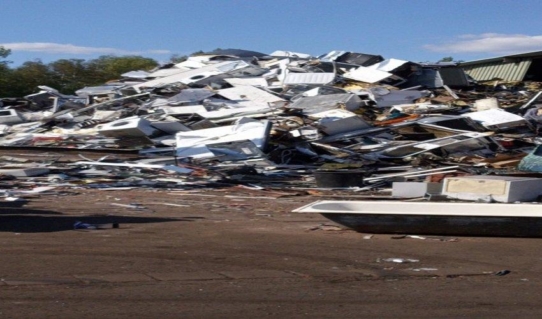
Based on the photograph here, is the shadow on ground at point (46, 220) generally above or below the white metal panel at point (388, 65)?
below

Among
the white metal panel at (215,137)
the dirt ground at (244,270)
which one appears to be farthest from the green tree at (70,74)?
the dirt ground at (244,270)

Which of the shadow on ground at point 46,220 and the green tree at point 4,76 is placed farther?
the green tree at point 4,76

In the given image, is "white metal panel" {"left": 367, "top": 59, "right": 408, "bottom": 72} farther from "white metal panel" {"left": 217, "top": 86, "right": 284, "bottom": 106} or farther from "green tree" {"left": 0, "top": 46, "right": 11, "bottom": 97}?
"green tree" {"left": 0, "top": 46, "right": 11, "bottom": 97}

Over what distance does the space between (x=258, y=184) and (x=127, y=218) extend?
575 centimetres

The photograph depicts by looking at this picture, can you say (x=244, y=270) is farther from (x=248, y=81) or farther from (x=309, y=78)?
(x=309, y=78)

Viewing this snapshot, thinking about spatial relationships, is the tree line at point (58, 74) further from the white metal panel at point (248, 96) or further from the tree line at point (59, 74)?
the white metal panel at point (248, 96)

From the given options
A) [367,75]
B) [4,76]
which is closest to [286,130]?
[367,75]

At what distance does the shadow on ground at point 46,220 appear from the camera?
9.92m

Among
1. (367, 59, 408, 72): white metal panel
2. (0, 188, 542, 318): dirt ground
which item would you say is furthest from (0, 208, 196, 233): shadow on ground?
(367, 59, 408, 72): white metal panel

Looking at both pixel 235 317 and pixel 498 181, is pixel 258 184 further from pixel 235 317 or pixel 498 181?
pixel 235 317

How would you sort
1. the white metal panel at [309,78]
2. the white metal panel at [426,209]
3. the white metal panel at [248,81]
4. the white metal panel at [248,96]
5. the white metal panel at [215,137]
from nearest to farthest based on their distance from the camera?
1. the white metal panel at [426,209]
2. the white metal panel at [215,137]
3. the white metal panel at [248,96]
4. the white metal panel at [248,81]
5. the white metal panel at [309,78]

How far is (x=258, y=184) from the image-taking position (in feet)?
54.6

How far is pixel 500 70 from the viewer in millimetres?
37406

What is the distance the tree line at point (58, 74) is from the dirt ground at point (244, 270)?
120 feet
